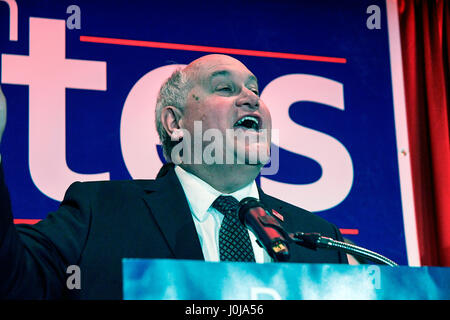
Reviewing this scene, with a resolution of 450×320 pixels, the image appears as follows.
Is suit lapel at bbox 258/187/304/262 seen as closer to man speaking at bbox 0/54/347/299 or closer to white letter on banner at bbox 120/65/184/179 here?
man speaking at bbox 0/54/347/299

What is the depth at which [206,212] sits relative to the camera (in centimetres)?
190

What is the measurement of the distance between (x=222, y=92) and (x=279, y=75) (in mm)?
804

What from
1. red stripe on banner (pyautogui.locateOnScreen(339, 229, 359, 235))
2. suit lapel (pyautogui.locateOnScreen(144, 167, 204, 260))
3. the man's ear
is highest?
the man's ear

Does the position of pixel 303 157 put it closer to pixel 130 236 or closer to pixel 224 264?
pixel 130 236

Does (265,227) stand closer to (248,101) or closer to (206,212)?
(206,212)

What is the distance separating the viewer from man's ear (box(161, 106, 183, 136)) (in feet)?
7.32

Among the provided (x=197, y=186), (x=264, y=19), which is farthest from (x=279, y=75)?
(x=197, y=186)

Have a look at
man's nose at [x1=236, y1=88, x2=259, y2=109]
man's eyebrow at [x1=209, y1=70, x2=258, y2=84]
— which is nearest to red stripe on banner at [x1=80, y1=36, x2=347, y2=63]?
man's eyebrow at [x1=209, y1=70, x2=258, y2=84]

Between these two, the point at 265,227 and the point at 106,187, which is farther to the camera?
the point at 106,187

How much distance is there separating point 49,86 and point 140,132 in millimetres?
393

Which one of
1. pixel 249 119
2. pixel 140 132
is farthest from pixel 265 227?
pixel 140 132

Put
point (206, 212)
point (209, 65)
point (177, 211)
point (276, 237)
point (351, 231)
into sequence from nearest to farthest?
point (276, 237)
point (177, 211)
point (206, 212)
point (209, 65)
point (351, 231)

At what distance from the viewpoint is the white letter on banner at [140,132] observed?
8.53 feet

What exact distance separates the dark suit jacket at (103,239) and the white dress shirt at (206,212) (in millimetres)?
63
